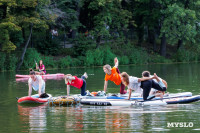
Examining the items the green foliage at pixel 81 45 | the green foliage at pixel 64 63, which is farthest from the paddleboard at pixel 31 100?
the green foliage at pixel 81 45

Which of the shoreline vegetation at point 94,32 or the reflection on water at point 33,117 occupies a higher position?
the shoreline vegetation at point 94,32

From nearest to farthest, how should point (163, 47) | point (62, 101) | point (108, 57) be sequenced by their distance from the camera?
point (62, 101) < point (108, 57) < point (163, 47)

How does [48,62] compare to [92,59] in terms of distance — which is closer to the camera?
[48,62]

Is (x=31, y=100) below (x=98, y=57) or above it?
below

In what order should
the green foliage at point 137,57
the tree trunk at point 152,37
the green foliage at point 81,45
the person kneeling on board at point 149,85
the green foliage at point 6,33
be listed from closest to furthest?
1. the person kneeling on board at point 149,85
2. the green foliage at point 6,33
3. the green foliage at point 81,45
4. the green foliage at point 137,57
5. the tree trunk at point 152,37

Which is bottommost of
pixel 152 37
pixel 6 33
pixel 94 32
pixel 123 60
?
pixel 123 60

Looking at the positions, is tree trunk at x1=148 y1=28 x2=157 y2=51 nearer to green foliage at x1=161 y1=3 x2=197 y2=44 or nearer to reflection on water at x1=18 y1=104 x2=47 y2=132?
green foliage at x1=161 y1=3 x2=197 y2=44

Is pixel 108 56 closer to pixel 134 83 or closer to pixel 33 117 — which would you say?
pixel 134 83

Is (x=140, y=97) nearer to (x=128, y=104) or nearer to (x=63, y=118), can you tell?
(x=128, y=104)

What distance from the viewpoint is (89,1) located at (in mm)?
47344

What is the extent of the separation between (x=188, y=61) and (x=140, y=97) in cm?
3503

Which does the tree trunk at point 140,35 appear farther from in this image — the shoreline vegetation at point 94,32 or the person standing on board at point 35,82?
the person standing on board at point 35,82

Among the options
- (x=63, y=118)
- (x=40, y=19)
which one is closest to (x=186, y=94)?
(x=63, y=118)

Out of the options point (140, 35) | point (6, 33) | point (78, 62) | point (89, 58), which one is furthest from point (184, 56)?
point (6, 33)
